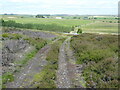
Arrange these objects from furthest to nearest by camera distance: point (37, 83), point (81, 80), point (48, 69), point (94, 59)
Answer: point (94, 59), point (48, 69), point (81, 80), point (37, 83)

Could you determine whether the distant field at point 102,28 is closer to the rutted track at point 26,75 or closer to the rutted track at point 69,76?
the rutted track at point 69,76

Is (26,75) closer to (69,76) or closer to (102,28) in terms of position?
(69,76)

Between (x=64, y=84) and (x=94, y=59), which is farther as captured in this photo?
(x=94, y=59)

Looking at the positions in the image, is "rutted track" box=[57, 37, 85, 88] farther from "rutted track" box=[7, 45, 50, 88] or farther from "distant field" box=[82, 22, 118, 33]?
"distant field" box=[82, 22, 118, 33]

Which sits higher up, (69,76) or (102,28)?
(102,28)

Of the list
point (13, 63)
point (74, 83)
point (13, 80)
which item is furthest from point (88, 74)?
point (13, 63)

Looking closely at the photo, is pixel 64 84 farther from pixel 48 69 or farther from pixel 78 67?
pixel 78 67

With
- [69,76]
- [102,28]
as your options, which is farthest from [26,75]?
[102,28]

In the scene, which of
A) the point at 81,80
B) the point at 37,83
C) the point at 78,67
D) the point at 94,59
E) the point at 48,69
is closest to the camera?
the point at 37,83

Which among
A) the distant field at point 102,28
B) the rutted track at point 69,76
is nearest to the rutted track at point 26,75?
the rutted track at point 69,76

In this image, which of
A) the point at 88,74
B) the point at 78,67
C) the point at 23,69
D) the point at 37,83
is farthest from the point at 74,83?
the point at 23,69

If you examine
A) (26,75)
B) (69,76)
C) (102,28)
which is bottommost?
(69,76)
